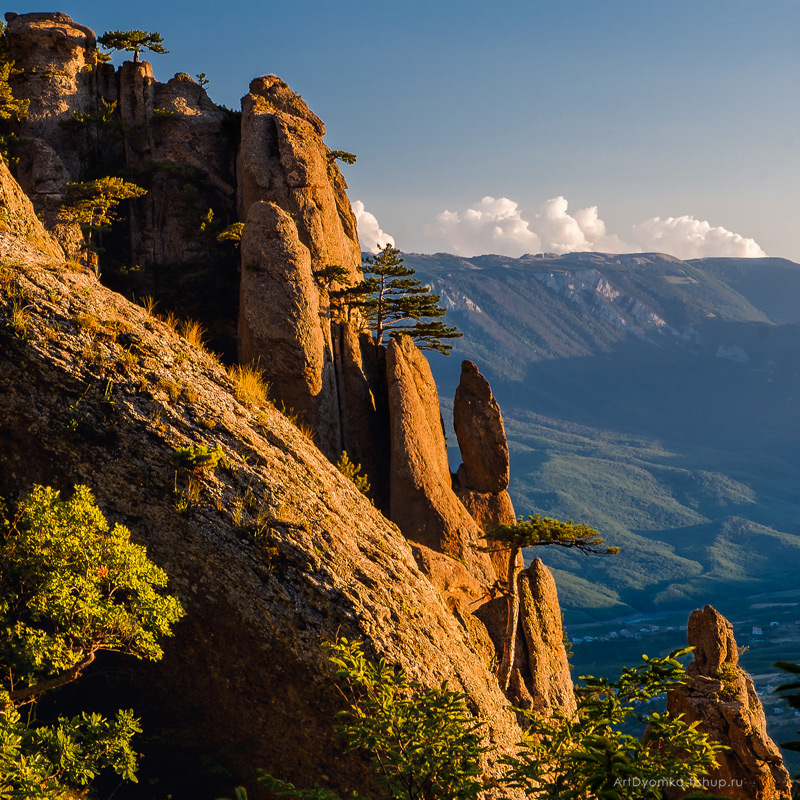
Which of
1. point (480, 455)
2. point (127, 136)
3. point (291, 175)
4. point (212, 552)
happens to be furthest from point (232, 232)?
point (212, 552)

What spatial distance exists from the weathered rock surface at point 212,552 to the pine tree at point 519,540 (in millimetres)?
10151

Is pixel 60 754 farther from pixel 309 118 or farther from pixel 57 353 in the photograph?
pixel 309 118

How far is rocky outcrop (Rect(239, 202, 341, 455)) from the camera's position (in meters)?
31.6

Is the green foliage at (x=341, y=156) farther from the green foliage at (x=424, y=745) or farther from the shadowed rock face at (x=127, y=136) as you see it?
the green foliage at (x=424, y=745)

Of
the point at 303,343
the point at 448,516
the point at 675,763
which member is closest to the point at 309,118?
the point at 303,343

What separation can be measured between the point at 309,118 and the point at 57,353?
3124 centimetres

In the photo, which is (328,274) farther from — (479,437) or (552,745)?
(552,745)

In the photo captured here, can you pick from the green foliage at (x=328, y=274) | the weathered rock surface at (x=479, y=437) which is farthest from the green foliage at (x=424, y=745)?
the weathered rock surface at (x=479, y=437)

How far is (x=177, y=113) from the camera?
138 ft

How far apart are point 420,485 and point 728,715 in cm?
1485

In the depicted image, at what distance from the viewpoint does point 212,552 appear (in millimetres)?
16859

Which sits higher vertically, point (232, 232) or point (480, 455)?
point (232, 232)

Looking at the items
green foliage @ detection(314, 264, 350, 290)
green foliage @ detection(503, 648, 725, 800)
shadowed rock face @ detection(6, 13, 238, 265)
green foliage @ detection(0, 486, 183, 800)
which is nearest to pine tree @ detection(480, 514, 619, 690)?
green foliage @ detection(314, 264, 350, 290)

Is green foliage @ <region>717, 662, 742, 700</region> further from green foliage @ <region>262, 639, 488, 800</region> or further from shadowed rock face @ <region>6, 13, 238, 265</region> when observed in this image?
shadowed rock face @ <region>6, 13, 238, 265</region>
